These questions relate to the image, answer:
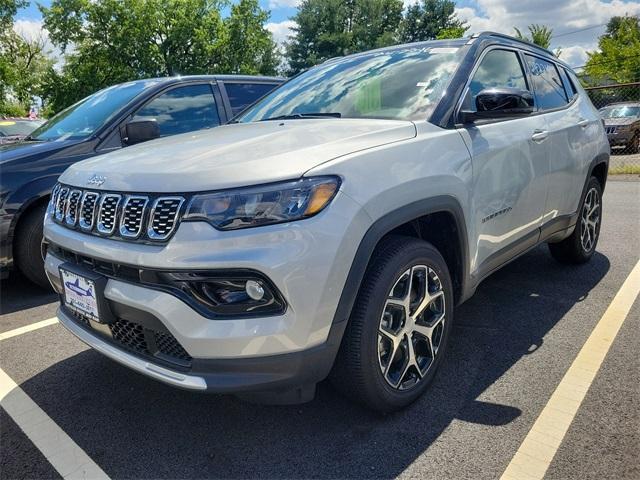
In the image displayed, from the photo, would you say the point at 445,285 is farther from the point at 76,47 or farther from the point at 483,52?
the point at 76,47

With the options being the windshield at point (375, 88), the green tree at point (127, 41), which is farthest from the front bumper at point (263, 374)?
the green tree at point (127, 41)

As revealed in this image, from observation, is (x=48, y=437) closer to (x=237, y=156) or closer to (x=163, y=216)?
(x=163, y=216)

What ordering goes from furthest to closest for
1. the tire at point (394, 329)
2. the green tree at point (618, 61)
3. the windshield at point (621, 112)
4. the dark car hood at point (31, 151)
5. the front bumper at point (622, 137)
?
the green tree at point (618, 61)
the windshield at point (621, 112)
the front bumper at point (622, 137)
the dark car hood at point (31, 151)
the tire at point (394, 329)

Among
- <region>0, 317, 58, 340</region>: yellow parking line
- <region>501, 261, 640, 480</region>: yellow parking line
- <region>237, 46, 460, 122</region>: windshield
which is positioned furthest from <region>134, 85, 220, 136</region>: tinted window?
<region>501, 261, 640, 480</region>: yellow parking line

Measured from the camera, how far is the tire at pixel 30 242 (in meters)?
3.96

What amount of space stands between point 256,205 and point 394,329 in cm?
89

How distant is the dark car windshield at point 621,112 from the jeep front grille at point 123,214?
56.2ft

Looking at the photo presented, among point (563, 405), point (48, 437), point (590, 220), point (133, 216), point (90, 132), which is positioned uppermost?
point (90, 132)

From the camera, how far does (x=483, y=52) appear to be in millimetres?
2963

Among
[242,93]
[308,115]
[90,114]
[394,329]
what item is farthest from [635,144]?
[394,329]

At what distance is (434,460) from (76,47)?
3315 cm

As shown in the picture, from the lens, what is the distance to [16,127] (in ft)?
33.7

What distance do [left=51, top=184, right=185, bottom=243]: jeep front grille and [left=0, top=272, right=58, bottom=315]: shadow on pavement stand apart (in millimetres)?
2081

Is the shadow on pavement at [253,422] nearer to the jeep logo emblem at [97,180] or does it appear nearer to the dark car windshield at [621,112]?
the jeep logo emblem at [97,180]
